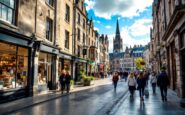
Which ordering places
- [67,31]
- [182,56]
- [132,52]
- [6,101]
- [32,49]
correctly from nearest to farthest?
[6,101], [182,56], [32,49], [67,31], [132,52]

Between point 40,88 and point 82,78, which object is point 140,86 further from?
point 82,78

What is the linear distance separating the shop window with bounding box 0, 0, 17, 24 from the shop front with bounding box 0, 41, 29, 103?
1593mm

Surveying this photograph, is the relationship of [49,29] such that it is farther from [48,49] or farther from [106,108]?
[106,108]

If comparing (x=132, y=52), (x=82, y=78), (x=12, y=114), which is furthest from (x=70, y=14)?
(x=132, y=52)

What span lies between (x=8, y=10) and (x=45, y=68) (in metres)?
6.72

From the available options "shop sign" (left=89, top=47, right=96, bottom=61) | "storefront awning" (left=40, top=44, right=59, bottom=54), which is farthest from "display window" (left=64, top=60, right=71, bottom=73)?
"shop sign" (left=89, top=47, right=96, bottom=61)

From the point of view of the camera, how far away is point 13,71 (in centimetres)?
1288

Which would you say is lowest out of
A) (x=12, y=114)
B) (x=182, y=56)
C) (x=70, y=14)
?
(x=12, y=114)

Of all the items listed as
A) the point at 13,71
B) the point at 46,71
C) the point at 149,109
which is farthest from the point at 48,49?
the point at 149,109

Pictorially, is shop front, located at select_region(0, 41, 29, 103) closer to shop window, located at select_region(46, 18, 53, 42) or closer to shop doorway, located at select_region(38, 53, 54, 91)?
shop doorway, located at select_region(38, 53, 54, 91)

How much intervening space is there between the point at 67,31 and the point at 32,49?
34.3ft

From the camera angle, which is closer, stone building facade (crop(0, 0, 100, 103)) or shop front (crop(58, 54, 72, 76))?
stone building facade (crop(0, 0, 100, 103))

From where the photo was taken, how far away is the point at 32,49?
1460 centimetres

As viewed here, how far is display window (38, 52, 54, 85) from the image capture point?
16.5 meters
